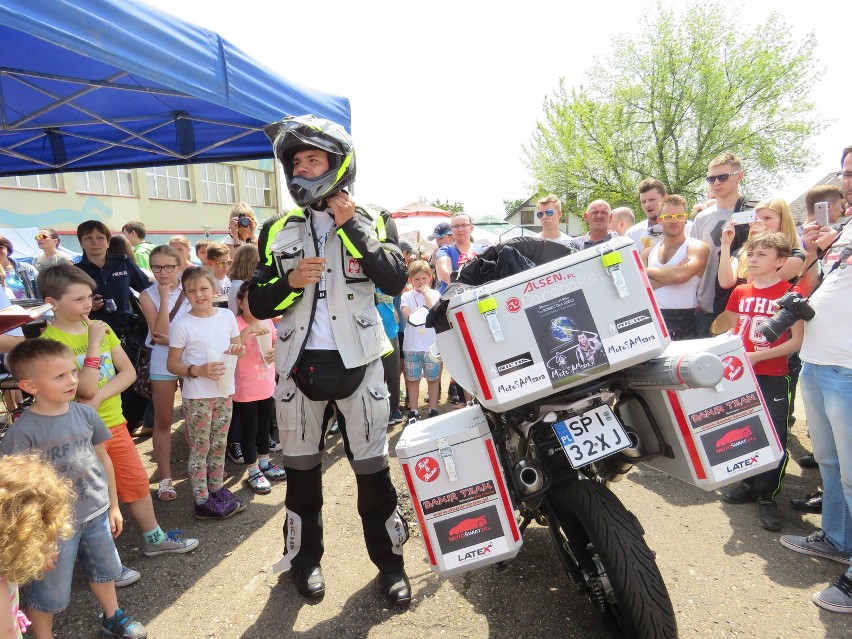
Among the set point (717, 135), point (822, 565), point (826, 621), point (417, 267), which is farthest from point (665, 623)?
point (717, 135)

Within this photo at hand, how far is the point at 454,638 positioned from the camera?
222 cm

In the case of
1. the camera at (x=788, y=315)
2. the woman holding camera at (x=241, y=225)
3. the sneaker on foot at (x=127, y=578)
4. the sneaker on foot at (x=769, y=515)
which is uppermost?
the woman holding camera at (x=241, y=225)

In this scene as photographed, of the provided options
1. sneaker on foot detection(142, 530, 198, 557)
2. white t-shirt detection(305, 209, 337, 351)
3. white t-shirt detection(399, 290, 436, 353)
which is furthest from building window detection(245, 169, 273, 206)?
white t-shirt detection(305, 209, 337, 351)

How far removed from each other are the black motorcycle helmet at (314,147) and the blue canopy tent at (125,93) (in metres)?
0.70

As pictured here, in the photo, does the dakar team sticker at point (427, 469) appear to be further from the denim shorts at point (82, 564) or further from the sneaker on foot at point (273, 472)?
the sneaker on foot at point (273, 472)

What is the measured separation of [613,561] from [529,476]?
1.35ft

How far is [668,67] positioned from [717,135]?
3802 mm

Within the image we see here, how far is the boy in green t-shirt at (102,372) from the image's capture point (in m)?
2.67

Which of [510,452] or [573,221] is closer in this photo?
[510,452]

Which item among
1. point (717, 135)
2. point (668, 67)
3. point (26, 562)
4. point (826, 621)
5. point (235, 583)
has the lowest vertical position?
point (826, 621)

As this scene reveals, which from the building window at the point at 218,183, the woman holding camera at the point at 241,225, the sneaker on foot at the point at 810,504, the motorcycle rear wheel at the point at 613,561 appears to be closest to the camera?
the motorcycle rear wheel at the point at 613,561

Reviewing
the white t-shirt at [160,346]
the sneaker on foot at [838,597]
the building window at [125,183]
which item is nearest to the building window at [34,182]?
the building window at [125,183]

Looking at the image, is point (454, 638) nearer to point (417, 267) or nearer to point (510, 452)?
point (510, 452)

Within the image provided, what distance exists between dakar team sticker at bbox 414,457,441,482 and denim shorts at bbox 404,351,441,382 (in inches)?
126
